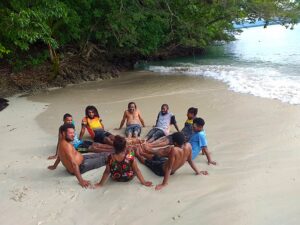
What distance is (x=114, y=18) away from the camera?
14156 mm

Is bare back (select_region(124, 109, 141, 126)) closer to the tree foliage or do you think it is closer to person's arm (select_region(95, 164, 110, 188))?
person's arm (select_region(95, 164, 110, 188))

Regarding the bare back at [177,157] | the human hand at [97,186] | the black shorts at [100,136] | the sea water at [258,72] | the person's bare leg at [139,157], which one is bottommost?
the sea water at [258,72]

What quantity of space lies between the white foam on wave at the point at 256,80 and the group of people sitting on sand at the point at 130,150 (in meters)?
5.00

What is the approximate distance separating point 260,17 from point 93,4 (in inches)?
298

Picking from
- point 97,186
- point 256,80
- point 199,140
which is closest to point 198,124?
point 199,140

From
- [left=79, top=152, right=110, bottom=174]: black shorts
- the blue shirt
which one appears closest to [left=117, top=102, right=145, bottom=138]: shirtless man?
[left=79, top=152, right=110, bottom=174]: black shorts

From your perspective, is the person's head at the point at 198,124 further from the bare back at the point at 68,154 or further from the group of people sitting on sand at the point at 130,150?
the bare back at the point at 68,154

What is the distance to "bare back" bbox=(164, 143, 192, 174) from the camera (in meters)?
5.32

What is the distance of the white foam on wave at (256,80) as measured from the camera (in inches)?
444

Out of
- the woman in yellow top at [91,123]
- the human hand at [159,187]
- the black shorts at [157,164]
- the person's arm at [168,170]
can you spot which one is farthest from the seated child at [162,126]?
the human hand at [159,187]

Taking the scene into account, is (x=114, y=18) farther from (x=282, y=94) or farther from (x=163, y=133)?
(x=163, y=133)

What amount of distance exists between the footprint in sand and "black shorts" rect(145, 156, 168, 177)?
1969mm

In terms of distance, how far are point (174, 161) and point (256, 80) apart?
9.71m

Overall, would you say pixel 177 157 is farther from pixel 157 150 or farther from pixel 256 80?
pixel 256 80
